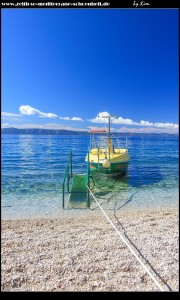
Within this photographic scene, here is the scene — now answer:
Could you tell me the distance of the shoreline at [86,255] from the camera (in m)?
3.55

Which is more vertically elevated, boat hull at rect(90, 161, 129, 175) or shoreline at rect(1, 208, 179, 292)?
boat hull at rect(90, 161, 129, 175)

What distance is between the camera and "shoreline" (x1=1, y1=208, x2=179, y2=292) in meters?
3.55

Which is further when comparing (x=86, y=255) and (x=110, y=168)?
(x=110, y=168)

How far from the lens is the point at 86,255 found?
457cm

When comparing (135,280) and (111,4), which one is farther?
(135,280)

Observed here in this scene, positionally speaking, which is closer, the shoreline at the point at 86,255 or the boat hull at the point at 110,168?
the shoreline at the point at 86,255

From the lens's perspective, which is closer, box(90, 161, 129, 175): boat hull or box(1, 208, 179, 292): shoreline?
box(1, 208, 179, 292): shoreline

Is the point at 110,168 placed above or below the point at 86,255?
above

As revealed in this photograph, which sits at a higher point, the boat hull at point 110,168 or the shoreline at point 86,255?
the boat hull at point 110,168

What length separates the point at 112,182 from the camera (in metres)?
15.2
